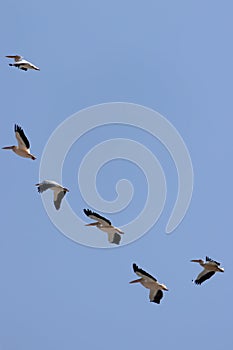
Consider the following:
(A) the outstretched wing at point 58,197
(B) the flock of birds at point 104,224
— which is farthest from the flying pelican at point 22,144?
(A) the outstretched wing at point 58,197

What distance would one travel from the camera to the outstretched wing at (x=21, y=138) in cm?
1748

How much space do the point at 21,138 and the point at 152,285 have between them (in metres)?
4.00

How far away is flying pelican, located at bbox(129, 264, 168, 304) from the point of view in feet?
57.1

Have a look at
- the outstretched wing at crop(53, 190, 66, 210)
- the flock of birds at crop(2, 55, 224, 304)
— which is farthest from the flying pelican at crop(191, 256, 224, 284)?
the outstretched wing at crop(53, 190, 66, 210)

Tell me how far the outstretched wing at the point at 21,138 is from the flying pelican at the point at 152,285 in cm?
331

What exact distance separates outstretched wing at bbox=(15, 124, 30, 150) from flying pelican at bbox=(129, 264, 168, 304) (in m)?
3.31

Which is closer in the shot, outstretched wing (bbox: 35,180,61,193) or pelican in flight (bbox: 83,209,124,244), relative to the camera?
pelican in flight (bbox: 83,209,124,244)

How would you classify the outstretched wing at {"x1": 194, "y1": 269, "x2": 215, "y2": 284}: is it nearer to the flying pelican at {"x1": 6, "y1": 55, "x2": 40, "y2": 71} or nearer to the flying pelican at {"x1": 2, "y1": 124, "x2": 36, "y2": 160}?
the flying pelican at {"x1": 2, "y1": 124, "x2": 36, "y2": 160}

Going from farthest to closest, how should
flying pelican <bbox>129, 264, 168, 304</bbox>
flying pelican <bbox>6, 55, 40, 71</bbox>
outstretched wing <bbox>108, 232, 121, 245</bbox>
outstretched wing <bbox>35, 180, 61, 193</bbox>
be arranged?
outstretched wing <bbox>108, 232, 121, 245</bbox>, outstretched wing <bbox>35, 180, 61, 193</bbox>, flying pelican <bbox>129, 264, 168, 304</bbox>, flying pelican <bbox>6, 55, 40, 71</bbox>

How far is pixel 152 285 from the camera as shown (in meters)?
17.6

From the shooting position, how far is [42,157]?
25.6 metres

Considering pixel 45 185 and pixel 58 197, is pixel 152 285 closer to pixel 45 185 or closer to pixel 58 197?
pixel 58 197

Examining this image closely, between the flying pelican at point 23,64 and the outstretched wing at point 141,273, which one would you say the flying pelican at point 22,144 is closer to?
the flying pelican at point 23,64

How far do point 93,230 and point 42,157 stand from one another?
11.0ft
